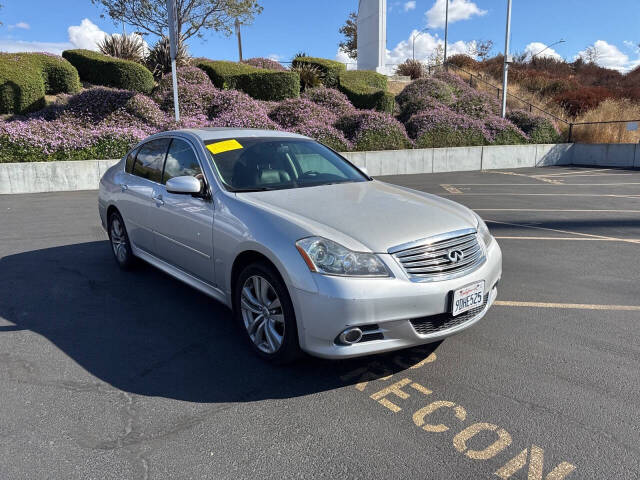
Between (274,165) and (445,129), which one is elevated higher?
(445,129)

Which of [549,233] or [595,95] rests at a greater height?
[595,95]

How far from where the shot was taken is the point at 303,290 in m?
2.89

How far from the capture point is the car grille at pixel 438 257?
298 cm

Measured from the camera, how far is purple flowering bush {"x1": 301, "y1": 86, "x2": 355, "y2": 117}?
745 inches

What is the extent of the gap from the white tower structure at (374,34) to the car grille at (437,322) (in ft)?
90.9

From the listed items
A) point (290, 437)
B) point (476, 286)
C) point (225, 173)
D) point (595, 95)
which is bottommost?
point (290, 437)

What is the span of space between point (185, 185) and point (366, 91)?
1853 cm

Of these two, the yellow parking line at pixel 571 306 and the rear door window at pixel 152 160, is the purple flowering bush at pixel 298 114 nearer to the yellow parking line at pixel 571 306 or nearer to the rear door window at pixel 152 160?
the rear door window at pixel 152 160

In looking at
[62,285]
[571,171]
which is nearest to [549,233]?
[62,285]

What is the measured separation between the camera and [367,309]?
283 centimetres

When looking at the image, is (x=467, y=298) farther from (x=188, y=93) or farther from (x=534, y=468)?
(x=188, y=93)

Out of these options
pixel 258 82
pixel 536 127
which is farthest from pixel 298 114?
pixel 536 127

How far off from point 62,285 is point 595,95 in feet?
96.2

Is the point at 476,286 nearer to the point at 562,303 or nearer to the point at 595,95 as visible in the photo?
the point at 562,303
